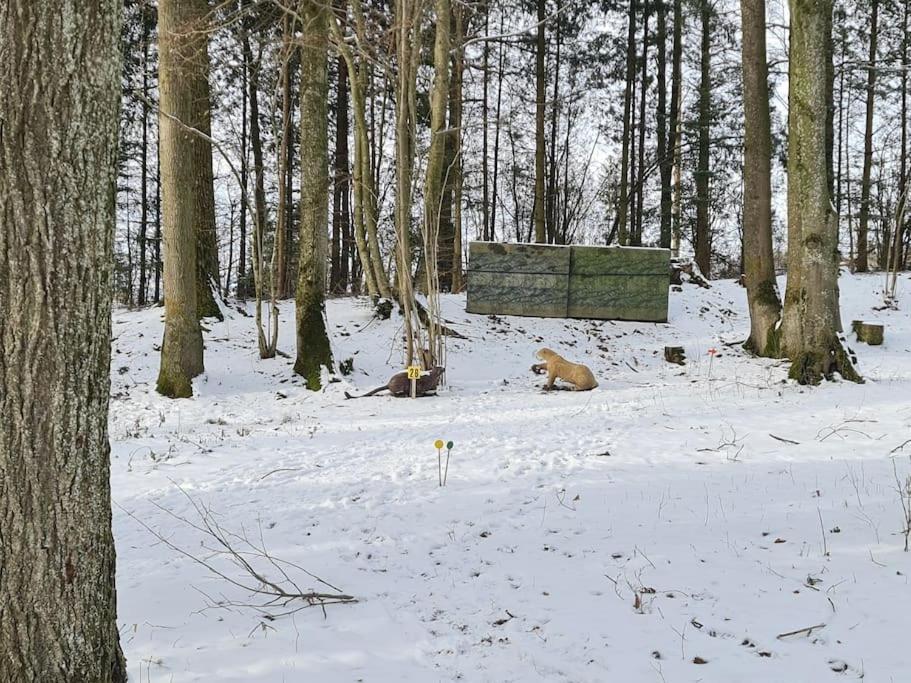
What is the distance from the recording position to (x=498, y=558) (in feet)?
10.0

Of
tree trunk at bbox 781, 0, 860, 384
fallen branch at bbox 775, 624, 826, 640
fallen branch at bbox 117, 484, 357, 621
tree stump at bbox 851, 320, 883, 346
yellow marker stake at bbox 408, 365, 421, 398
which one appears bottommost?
fallen branch at bbox 117, 484, 357, 621

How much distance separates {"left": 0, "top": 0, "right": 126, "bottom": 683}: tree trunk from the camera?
1626 millimetres

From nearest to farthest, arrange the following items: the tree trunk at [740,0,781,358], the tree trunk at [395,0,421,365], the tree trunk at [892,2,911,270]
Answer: the tree trunk at [395,0,421,365] → the tree trunk at [740,0,781,358] → the tree trunk at [892,2,911,270]

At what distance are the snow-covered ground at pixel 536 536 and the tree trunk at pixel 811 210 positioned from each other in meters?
0.36

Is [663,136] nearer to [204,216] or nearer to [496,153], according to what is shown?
[496,153]

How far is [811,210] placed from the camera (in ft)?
22.9

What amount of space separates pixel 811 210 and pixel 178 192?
7747mm

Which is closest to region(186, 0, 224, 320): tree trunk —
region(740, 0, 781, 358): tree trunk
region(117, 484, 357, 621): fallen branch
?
region(117, 484, 357, 621): fallen branch

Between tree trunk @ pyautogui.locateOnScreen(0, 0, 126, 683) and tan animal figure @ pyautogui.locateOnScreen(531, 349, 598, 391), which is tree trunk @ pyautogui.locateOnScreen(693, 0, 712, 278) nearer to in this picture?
tan animal figure @ pyautogui.locateOnScreen(531, 349, 598, 391)

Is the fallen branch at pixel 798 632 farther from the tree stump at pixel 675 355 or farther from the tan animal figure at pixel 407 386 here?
the tree stump at pixel 675 355

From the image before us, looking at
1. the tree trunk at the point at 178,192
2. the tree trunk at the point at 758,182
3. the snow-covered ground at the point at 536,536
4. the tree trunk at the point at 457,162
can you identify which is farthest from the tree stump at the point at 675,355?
the tree trunk at the point at 178,192

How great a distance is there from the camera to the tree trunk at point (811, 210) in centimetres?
680

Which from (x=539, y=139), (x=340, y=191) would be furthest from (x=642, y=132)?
(x=340, y=191)

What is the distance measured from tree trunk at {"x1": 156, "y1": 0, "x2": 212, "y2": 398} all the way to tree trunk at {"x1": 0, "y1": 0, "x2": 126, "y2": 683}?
6.26m
